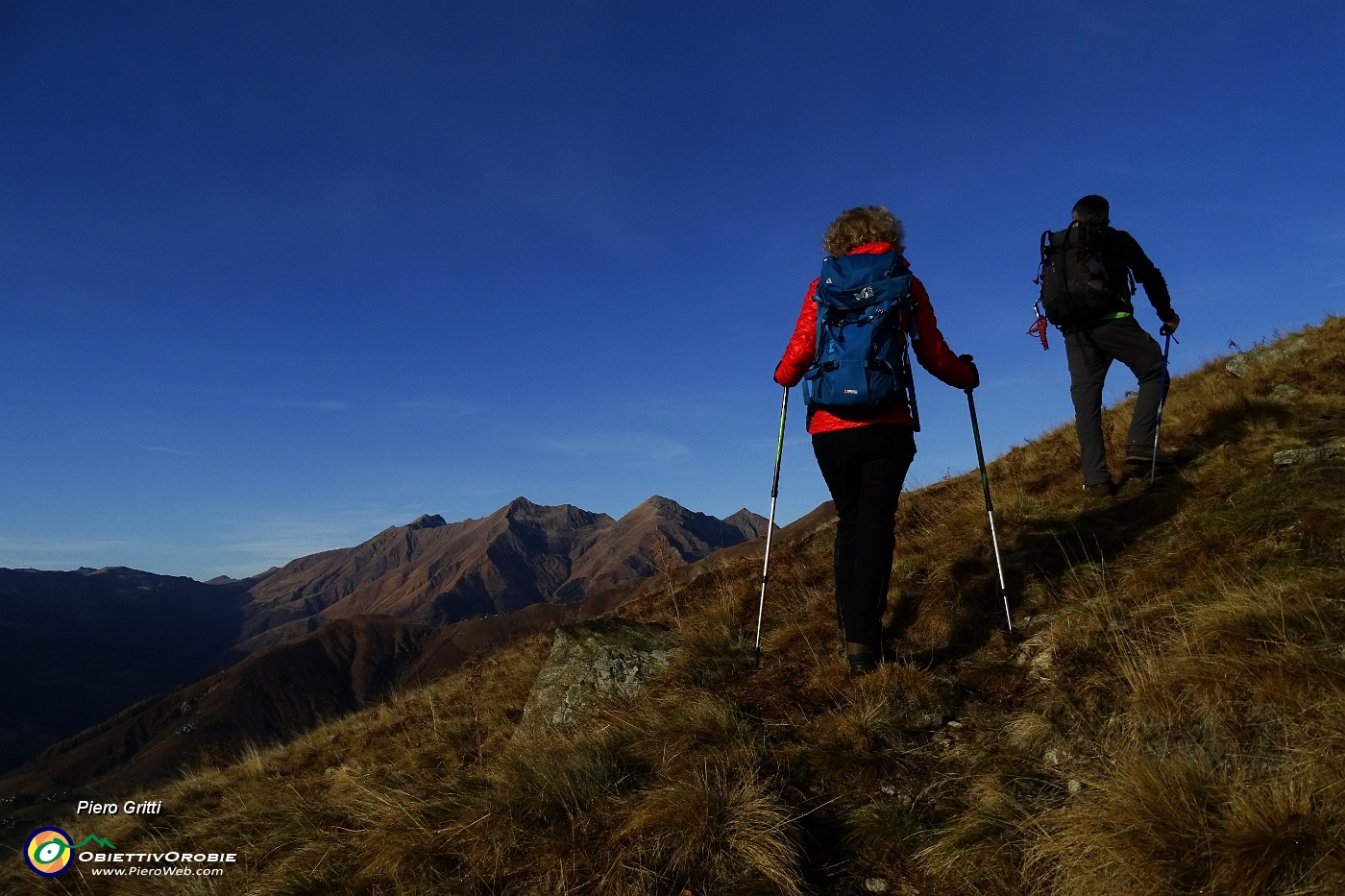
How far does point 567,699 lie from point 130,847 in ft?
13.2

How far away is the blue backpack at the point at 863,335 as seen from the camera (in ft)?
15.8

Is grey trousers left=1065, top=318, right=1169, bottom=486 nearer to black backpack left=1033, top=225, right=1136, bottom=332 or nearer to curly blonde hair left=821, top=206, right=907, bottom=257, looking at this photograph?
black backpack left=1033, top=225, right=1136, bottom=332

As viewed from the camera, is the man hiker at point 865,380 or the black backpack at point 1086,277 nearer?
the man hiker at point 865,380

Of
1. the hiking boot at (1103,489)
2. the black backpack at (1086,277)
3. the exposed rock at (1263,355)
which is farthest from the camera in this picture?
the exposed rock at (1263,355)

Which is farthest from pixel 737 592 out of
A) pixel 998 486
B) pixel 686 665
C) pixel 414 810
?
pixel 414 810

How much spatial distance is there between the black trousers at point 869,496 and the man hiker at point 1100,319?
3.95 m

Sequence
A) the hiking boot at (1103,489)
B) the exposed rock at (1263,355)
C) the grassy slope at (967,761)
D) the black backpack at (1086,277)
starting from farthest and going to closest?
1. the exposed rock at (1263,355)
2. the hiking boot at (1103,489)
3. the black backpack at (1086,277)
4. the grassy slope at (967,761)

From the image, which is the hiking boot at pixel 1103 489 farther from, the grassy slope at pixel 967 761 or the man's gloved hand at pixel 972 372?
the man's gloved hand at pixel 972 372

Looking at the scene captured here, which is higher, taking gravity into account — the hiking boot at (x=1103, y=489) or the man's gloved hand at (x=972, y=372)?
the man's gloved hand at (x=972, y=372)

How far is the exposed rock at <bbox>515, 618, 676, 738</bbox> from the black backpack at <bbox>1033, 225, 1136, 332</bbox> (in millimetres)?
5771

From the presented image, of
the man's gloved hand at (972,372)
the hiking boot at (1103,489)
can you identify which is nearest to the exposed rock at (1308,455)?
the hiking boot at (1103,489)

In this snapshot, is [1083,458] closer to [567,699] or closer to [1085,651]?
[1085,651]

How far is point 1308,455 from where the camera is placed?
6918mm

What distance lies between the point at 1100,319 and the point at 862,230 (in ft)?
13.8
